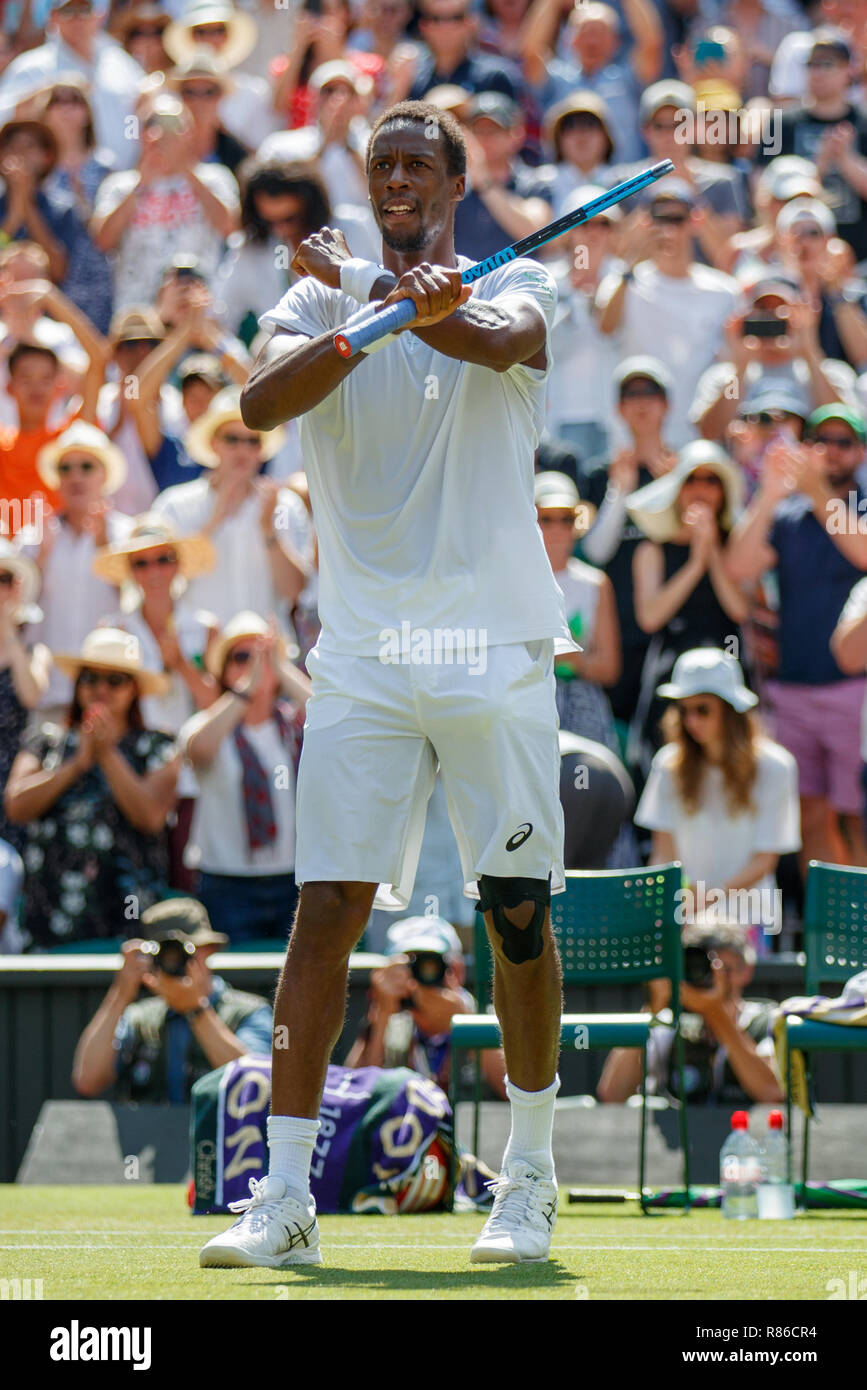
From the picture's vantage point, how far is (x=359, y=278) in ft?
14.7

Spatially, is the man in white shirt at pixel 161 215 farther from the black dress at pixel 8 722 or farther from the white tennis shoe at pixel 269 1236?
the white tennis shoe at pixel 269 1236

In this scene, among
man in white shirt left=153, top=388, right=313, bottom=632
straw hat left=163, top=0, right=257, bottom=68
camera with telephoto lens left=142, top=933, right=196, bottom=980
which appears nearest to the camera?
camera with telephoto lens left=142, top=933, right=196, bottom=980

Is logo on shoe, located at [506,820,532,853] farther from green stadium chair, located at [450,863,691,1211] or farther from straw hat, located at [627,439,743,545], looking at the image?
straw hat, located at [627,439,743,545]

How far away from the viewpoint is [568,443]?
1070cm

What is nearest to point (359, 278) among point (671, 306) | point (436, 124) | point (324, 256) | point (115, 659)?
point (324, 256)

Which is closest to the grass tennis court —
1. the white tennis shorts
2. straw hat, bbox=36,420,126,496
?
the white tennis shorts

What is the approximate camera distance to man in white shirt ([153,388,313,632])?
10156 mm

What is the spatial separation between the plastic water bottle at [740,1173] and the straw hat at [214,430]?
14.5ft

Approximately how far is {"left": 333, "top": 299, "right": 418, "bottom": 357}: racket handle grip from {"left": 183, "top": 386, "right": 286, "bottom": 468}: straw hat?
593 centimetres

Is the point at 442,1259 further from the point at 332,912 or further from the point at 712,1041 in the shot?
the point at 712,1041

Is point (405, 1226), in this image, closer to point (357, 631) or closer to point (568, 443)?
point (357, 631)

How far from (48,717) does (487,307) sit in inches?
223

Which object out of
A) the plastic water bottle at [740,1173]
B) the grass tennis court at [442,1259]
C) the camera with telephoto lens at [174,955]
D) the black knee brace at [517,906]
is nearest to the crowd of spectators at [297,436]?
the camera with telephoto lens at [174,955]
